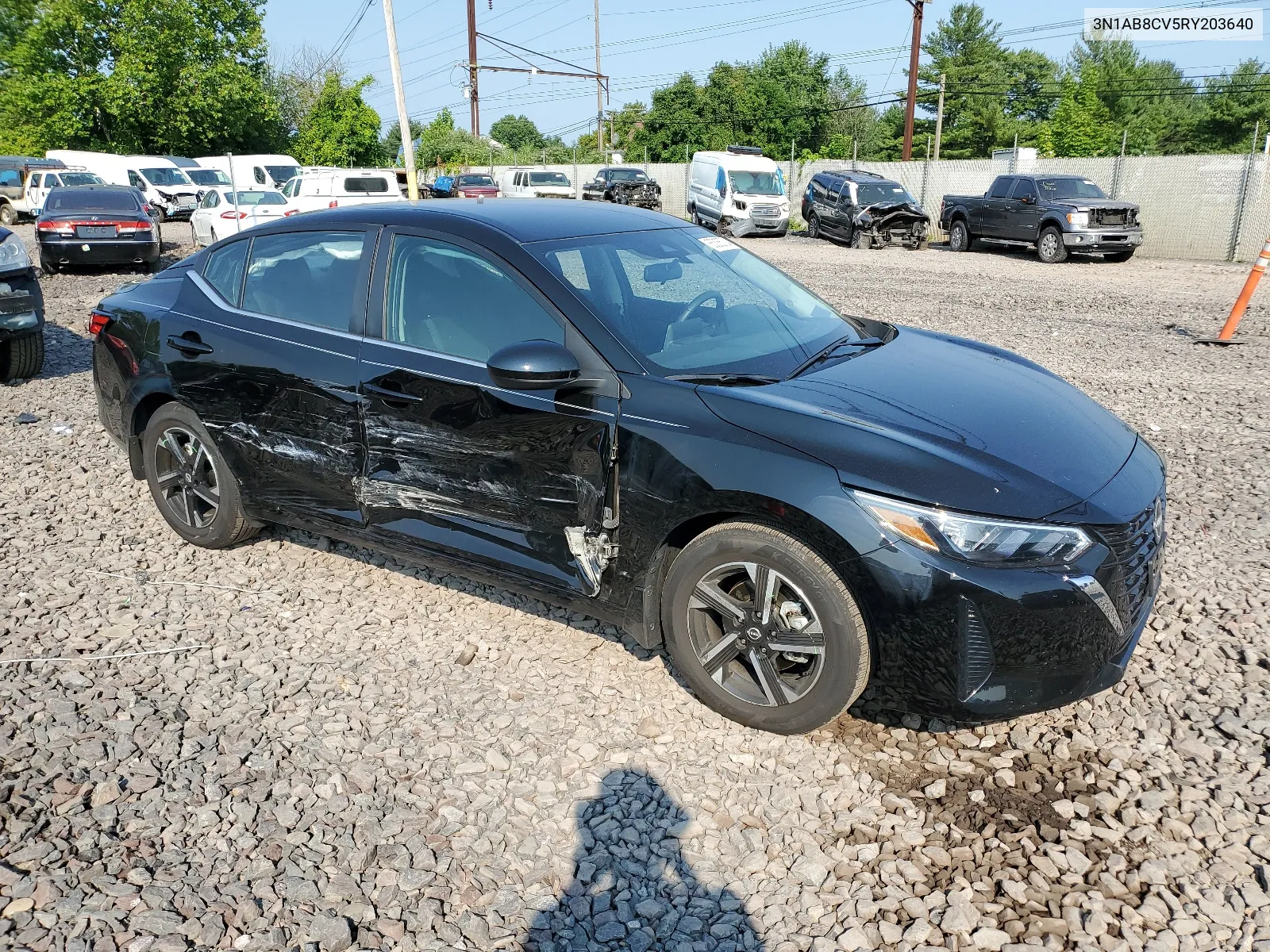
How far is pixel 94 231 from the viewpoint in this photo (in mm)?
17000

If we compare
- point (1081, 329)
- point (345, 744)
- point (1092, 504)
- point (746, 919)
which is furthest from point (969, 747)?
point (1081, 329)

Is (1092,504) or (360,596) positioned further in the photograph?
(360,596)

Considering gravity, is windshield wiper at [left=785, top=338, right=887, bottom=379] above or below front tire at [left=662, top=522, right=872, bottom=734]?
above

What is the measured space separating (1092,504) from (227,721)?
3.00 meters

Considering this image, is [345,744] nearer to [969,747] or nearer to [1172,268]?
[969,747]

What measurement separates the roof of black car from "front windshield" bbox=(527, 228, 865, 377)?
81 mm

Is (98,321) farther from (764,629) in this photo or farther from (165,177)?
(165,177)

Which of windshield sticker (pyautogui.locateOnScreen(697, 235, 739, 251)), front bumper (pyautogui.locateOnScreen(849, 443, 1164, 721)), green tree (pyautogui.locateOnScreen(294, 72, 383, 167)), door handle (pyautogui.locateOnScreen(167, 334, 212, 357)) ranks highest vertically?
green tree (pyautogui.locateOnScreen(294, 72, 383, 167))

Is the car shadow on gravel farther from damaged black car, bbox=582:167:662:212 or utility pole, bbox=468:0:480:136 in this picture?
utility pole, bbox=468:0:480:136

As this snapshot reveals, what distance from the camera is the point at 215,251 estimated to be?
4852mm

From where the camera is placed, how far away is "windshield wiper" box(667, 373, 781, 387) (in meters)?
3.41

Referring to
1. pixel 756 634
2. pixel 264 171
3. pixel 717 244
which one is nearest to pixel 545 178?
pixel 264 171

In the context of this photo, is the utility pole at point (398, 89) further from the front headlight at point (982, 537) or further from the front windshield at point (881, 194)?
the front headlight at point (982, 537)

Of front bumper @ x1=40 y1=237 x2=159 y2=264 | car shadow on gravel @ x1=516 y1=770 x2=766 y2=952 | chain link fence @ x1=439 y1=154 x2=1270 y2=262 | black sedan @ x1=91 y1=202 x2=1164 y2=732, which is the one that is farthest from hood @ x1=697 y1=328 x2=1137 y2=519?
chain link fence @ x1=439 y1=154 x2=1270 y2=262
